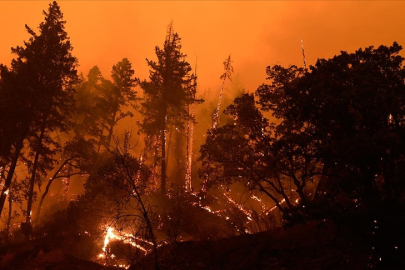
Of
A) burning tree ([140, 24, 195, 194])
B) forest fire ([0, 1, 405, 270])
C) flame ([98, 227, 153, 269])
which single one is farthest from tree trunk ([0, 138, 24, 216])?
burning tree ([140, 24, 195, 194])

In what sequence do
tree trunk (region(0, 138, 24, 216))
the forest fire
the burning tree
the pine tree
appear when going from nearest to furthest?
1. the forest fire
2. tree trunk (region(0, 138, 24, 216))
3. the pine tree
4. the burning tree

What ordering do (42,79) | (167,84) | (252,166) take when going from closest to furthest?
(252,166) → (42,79) → (167,84)

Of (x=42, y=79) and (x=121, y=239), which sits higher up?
(x=42, y=79)

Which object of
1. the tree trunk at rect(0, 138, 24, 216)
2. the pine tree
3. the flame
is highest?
the pine tree

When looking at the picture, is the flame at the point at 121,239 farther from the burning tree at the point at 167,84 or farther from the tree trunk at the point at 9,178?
the burning tree at the point at 167,84

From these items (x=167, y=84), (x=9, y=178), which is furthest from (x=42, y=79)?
(x=167, y=84)

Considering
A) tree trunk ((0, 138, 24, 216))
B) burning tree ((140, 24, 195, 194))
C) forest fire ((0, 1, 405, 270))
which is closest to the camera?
forest fire ((0, 1, 405, 270))

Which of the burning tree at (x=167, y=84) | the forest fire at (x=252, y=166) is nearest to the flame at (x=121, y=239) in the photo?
the forest fire at (x=252, y=166)

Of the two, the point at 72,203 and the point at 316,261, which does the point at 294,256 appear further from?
the point at 72,203

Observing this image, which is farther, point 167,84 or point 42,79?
point 167,84

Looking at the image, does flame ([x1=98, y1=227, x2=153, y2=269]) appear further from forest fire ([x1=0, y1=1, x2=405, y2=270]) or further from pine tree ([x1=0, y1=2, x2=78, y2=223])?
pine tree ([x1=0, y1=2, x2=78, y2=223])

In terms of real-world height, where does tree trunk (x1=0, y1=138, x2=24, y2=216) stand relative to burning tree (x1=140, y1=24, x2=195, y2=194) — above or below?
below

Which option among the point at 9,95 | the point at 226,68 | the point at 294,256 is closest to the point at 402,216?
the point at 294,256

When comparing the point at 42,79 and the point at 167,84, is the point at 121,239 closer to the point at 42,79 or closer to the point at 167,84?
the point at 42,79
